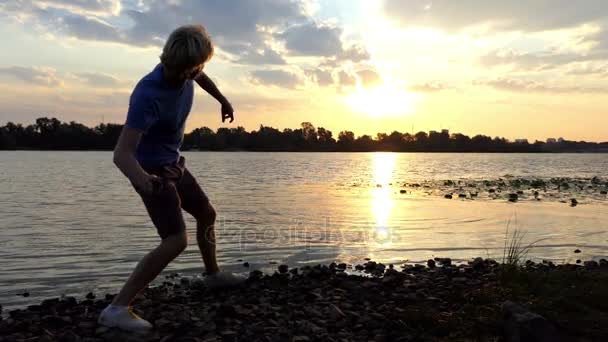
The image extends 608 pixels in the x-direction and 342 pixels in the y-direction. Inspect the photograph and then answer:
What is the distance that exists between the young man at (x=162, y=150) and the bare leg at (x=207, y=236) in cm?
22

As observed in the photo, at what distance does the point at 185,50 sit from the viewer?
4281mm

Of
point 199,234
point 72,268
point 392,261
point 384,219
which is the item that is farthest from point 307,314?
point 384,219

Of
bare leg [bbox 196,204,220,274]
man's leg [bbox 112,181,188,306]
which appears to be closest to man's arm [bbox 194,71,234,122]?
bare leg [bbox 196,204,220,274]

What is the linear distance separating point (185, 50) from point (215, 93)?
4.88ft

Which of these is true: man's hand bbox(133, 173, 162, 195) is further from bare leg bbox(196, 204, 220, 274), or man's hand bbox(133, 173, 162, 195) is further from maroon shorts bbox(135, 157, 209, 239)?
bare leg bbox(196, 204, 220, 274)

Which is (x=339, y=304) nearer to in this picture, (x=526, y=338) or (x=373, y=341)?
(x=373, y=341)

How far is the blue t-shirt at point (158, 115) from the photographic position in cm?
429

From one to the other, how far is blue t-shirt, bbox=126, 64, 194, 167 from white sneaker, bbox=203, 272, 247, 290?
206 centimetres

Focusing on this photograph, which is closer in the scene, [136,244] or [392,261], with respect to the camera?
[392,261]

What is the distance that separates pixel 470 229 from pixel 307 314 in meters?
9.44

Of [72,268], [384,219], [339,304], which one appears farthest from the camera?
[384,219]

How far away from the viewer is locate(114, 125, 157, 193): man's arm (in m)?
4.13

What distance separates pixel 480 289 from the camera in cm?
649

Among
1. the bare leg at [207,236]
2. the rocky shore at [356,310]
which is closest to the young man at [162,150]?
the bare leg at [207,236]
